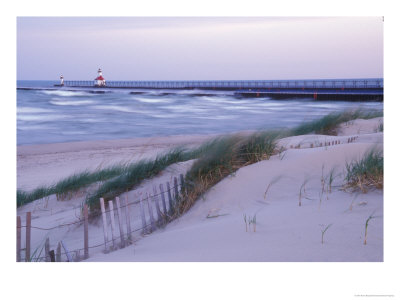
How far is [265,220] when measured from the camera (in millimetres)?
3742

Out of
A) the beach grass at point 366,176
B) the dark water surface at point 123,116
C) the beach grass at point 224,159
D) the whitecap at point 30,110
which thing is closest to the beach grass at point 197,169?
the beach grass at point 224,159

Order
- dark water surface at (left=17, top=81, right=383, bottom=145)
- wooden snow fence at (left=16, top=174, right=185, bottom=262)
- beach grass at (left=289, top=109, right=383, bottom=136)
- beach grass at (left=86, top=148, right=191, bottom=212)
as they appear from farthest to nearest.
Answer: dark water surface at (left=17, top=81, right=383, bottom=145) < beach grass at (left=289, top=109, right=383, bottom=136) < beach grass at (left=86, top=148, right=191, bottom=212) < wooden snow fence at (left=16, top=174, right=185, bottom=262)

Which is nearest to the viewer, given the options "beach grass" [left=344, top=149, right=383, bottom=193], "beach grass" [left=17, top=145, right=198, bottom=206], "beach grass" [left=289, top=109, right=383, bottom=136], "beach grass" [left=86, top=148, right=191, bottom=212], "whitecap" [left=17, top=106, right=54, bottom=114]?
"beach grass" [left=344, top=149, right=383, bottom=193]

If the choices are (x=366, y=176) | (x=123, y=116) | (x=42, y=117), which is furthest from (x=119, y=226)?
(x=123, y=116)

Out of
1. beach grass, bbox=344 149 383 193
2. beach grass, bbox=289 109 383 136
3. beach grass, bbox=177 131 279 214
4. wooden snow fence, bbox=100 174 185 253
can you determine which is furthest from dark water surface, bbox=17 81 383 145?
wooden snow fence, bbox=100 174 185 253

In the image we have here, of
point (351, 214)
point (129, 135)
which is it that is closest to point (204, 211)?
point (351, 214)

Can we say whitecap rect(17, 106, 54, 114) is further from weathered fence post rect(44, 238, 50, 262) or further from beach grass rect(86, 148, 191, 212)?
weathered fence post rect(44, 238, 50, 262)

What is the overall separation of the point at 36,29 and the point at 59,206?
8.66 feet

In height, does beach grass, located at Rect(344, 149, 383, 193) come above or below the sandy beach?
above

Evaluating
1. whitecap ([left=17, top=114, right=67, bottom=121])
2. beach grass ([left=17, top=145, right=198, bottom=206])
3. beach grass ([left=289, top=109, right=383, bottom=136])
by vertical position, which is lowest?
beach grass ([left=17, top=145, right=198, bottom=206])

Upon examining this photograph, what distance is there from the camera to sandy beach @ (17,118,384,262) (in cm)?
337

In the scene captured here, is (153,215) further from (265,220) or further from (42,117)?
(42,117)
